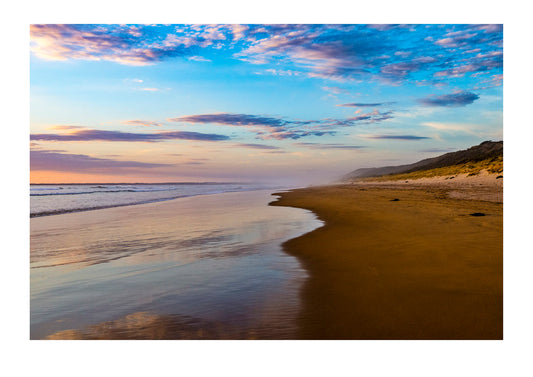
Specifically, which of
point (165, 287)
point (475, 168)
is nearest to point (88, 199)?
point (165, 287)

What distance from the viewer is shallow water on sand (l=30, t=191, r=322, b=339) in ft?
15.4

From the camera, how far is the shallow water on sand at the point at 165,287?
4680 mm

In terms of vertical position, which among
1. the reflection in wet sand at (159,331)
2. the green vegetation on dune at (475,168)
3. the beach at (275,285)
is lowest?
the reflection in wet sand at (159,331)

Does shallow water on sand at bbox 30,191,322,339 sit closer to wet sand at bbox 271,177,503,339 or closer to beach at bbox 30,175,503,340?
beach at bbox 30,175,503,340

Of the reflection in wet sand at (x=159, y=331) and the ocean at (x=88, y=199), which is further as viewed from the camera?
the ocean at (x=88, y=199)

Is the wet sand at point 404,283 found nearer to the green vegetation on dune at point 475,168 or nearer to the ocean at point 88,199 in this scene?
the ocean at point 88,199

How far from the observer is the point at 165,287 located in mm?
6301

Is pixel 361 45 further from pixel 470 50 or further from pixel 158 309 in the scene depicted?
pixel 158 309

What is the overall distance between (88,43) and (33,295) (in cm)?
921

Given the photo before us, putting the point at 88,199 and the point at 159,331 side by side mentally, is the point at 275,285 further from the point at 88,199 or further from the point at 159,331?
the point at 88,199

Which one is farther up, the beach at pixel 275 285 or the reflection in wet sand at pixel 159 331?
the beach at pixel 275 285

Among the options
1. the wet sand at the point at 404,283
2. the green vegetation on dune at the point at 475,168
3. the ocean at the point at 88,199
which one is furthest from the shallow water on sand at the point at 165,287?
the green vegetation on dune at the point at 475,168

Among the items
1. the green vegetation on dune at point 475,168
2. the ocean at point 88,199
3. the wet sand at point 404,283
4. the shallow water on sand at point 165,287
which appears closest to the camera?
the wet sand at point 404,283
